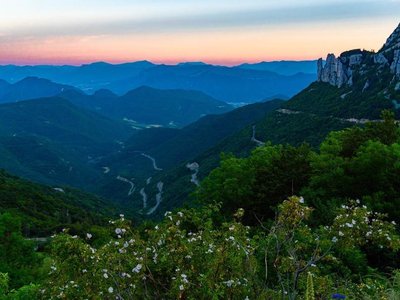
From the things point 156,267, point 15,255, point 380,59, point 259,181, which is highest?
point 380,59

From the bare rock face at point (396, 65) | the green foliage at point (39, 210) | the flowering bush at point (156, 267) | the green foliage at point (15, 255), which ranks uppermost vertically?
the bare rock face at point (396, 65)

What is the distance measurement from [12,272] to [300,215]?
74.7ft

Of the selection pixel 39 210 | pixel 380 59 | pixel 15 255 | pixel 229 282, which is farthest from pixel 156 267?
pixel 380 59

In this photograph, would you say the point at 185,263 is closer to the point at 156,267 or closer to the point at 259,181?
the point at 156,267

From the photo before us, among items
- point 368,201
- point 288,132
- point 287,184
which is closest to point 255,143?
point 288,132

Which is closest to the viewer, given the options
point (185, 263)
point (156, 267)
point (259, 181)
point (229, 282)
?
point (229, 282)

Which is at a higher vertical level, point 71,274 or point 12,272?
point 71,274

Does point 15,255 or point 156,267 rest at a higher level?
point 156,267

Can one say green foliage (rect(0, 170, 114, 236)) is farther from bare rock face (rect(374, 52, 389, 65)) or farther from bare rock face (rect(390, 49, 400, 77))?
bare rock face (rect(374, 52, 389, 65))

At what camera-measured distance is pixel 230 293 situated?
9.70 meters

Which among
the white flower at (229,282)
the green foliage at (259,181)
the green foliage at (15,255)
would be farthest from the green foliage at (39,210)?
the white flower at (229,282)

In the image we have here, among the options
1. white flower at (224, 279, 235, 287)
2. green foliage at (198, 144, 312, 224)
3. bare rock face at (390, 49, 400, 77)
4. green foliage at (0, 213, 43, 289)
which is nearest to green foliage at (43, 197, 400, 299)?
white flower at (224, 279, 235, 287)

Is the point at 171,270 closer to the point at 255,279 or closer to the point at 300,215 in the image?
the point at 255,279

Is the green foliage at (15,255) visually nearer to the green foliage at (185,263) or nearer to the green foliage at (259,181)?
the green foliage at (259,181)
